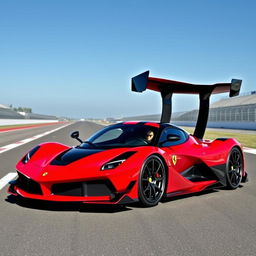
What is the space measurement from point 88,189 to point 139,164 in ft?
2.32

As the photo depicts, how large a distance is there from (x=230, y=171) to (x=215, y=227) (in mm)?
2527

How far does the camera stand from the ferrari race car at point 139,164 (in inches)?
177

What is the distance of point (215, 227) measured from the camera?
4.04 metres

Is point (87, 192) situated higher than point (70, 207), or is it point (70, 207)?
point (87, 192)

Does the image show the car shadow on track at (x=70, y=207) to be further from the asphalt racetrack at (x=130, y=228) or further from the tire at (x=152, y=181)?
the tire at (x=152, y=181)

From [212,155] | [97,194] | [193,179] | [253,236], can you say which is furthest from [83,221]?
[212,155]

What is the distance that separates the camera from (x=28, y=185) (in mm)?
4746

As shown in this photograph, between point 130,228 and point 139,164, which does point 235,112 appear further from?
point 130,228

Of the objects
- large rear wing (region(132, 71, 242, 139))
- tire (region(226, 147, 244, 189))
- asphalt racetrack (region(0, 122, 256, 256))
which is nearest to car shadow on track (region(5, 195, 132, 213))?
asphalt racetrack (region(0, 122, 256, 256))

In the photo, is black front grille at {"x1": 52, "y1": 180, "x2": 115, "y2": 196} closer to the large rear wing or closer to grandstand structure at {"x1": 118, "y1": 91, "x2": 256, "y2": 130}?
the large rear wing

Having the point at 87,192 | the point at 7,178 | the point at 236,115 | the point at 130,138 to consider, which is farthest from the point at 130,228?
the point at 236,115

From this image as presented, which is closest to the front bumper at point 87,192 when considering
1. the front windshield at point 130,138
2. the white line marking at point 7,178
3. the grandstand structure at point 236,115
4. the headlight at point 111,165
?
the headlight at point 111,165

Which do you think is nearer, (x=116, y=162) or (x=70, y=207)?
(x=116, y=162)

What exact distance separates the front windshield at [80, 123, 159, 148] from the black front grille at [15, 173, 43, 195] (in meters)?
1.16
